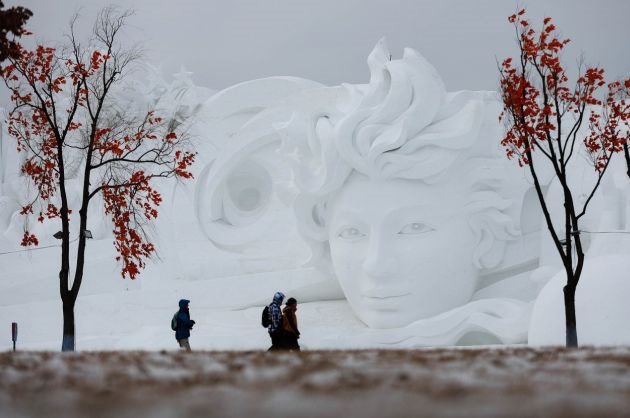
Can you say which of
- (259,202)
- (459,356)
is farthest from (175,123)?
(459,356)

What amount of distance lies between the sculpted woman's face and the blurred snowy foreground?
9.64m

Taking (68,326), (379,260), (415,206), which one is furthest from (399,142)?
(68,326)

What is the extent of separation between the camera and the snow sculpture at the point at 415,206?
53.0 feet

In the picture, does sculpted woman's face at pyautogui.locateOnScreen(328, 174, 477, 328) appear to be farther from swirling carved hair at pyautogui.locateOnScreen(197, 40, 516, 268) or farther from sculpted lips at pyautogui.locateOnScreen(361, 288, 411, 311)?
swirling carved hair at pyautogui.locateOnScreen(197, 40, 516, 268)

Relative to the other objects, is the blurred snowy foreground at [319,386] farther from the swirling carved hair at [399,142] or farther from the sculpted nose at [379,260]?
the swirling carved hair at [399,142]

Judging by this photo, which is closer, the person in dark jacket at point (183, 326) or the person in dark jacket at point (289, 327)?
the person in dark jacket at point (289, 327)

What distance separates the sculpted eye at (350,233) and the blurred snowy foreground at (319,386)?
1007cm

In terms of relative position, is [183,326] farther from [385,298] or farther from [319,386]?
[319,386]

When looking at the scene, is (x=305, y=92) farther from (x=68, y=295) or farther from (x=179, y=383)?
(x=179, y=383)

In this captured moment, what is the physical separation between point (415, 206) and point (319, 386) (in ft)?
37.6

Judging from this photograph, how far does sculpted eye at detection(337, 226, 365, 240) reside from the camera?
16.6 meters

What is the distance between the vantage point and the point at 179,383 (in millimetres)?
5141

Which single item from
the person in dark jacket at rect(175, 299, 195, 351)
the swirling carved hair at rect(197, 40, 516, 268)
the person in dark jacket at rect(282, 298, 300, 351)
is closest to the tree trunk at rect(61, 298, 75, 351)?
the person in dark jacket at rect(175, 299, 195, 351)

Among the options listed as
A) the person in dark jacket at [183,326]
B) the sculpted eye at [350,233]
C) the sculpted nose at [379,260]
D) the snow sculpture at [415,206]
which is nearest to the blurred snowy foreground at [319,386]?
the person in dark jacket at [183,326]
